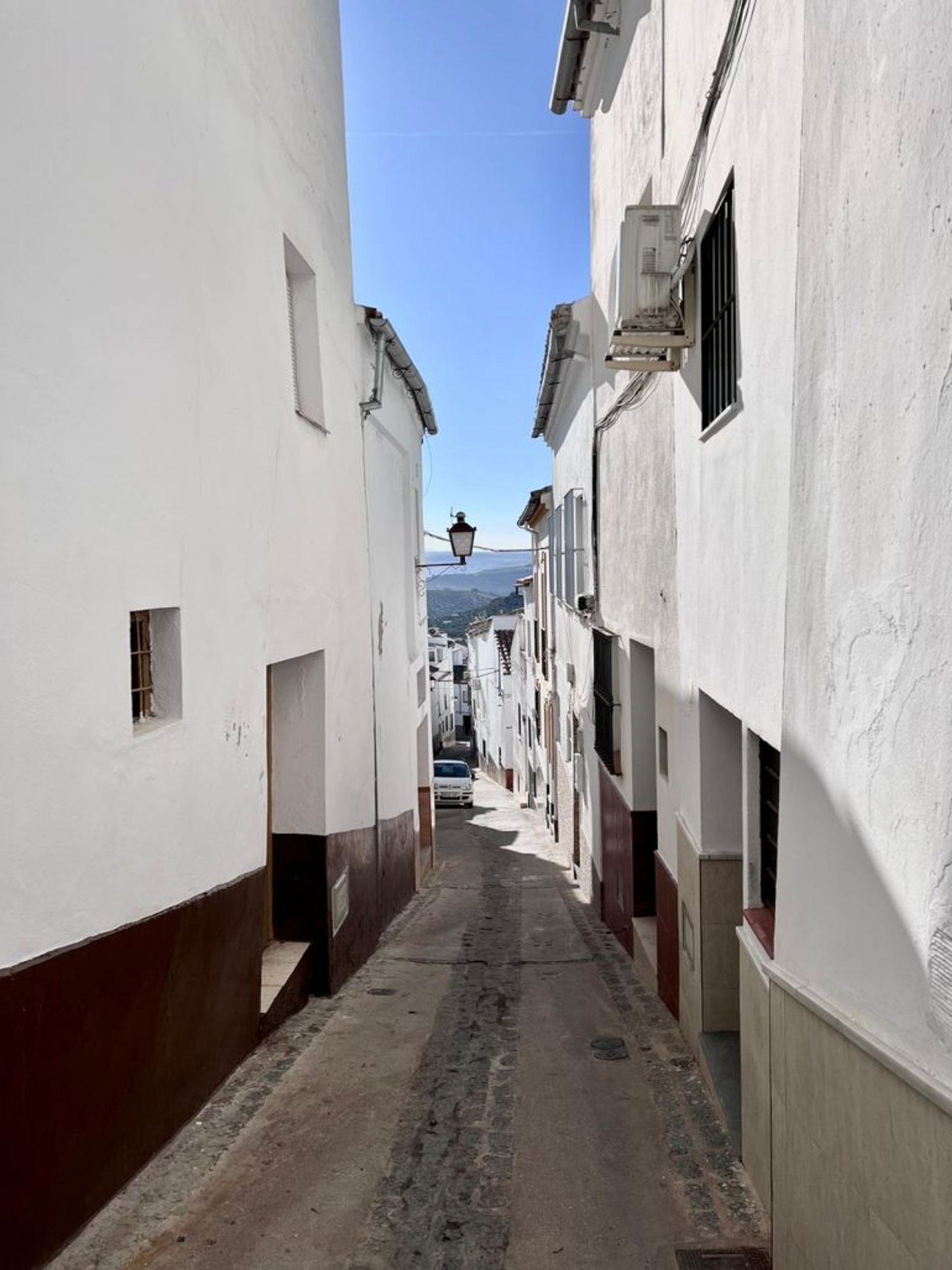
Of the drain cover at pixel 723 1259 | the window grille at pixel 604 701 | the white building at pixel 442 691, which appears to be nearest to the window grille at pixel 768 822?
the drain cover at pixel 723 1259

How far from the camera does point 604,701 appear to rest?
10.7 meters

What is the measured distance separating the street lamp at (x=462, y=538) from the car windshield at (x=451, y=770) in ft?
51.8

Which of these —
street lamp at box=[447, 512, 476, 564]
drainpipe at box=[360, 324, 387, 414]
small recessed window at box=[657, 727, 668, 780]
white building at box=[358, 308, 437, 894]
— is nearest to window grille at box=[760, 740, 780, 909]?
small recessed window at box=[657, 727, 668, 780]

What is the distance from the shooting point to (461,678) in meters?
71.1

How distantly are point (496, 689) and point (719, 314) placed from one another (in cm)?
3801

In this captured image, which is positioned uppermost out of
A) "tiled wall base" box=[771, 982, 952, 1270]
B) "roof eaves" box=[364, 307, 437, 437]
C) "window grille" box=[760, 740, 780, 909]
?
"roof eaves" box=[364, 307, 437, 437]

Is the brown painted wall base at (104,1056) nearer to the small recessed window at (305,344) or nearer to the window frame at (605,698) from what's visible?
the small recessed window at (305,344)

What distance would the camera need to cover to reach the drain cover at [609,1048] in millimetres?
6312

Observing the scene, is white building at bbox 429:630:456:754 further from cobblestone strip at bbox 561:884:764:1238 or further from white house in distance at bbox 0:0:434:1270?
cobblestone strip at bbox 561:884:764:1238

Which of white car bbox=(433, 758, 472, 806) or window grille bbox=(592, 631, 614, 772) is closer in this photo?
window grille bbox=(592, 631, 614, 772)

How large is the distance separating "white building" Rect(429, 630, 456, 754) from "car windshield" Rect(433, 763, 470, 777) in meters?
16.8

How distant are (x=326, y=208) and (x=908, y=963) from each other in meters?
7.52

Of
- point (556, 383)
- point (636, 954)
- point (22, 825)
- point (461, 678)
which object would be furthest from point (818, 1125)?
point (461, 678)

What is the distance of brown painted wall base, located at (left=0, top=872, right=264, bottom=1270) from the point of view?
351 cm
